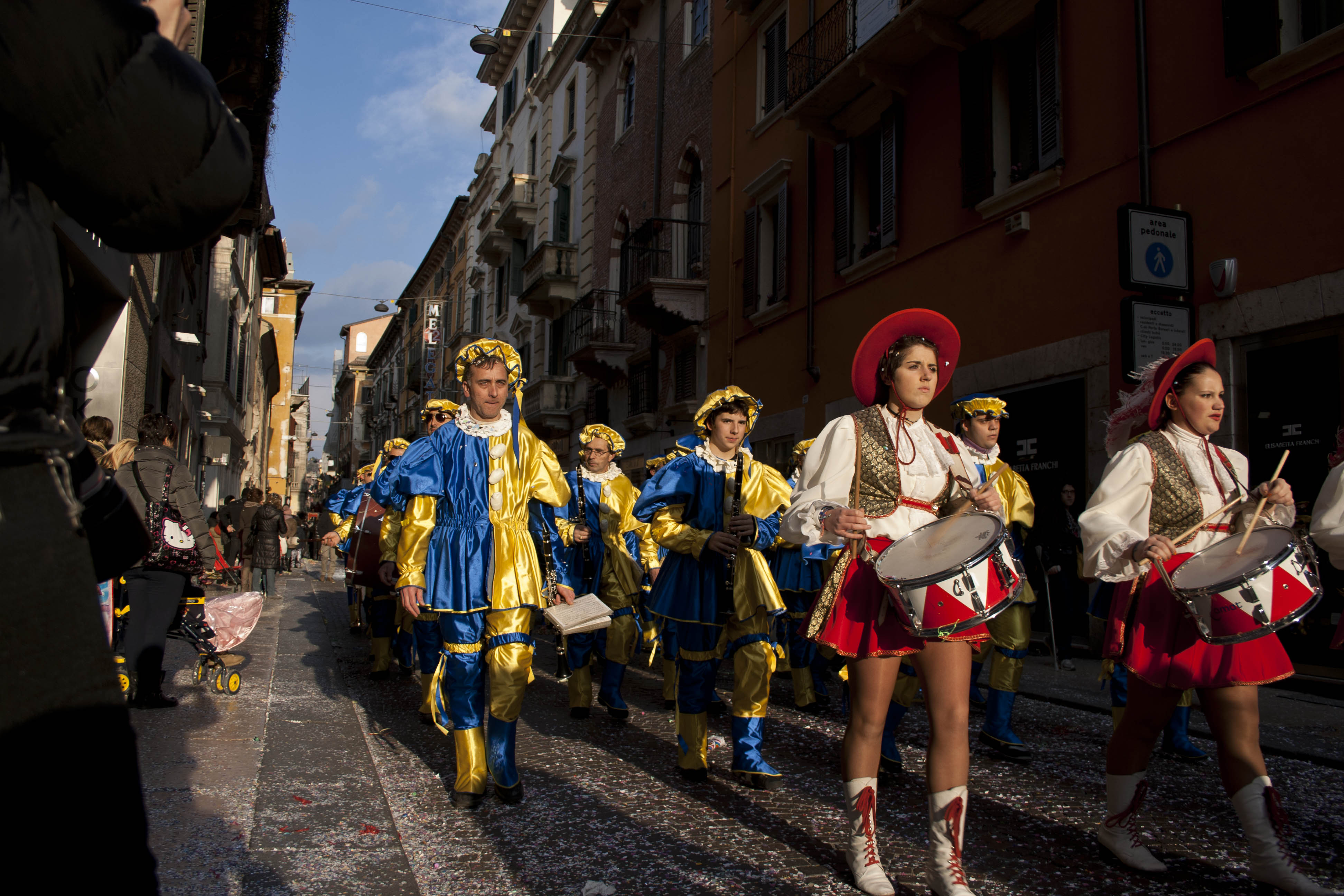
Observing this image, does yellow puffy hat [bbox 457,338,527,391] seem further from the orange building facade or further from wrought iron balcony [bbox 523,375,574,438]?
wrought iron balcony [bbox 523,375,574,438]

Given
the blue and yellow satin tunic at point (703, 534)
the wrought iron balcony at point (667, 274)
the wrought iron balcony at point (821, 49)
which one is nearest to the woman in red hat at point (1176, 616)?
the blue and yellow satin tunic at point (703, 534)

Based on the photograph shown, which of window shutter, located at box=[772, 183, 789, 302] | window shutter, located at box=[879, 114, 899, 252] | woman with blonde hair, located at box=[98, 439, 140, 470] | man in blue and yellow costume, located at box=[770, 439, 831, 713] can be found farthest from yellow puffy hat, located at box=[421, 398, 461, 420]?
window shutter, located at box=[772, 183, 789, 302]

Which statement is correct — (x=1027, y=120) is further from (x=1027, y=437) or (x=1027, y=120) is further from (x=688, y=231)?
(x=688, y=231)

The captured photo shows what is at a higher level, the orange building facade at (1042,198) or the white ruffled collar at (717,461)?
the orange building facade at (1042,198)

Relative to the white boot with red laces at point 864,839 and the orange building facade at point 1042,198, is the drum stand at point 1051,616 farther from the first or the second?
the white boot with red laces at point 864,839

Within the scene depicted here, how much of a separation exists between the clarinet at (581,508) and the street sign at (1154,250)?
4964 mm

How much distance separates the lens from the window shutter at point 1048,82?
10.9 metres

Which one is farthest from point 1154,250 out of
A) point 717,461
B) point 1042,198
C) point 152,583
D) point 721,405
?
point 152,583

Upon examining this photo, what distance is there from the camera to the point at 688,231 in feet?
70.3

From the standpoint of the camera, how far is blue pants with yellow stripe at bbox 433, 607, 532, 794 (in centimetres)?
441

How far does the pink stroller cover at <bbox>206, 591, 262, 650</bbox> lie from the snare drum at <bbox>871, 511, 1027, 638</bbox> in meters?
5.62

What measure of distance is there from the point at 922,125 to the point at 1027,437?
450 centimetres

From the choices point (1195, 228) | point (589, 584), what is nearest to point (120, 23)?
point (589, 584)

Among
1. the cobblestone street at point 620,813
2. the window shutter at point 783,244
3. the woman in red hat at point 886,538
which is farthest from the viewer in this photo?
the window shutter at point 783,244
